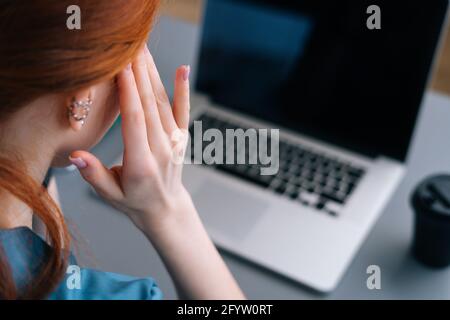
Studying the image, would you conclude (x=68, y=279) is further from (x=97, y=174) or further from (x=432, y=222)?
(x=432, y=222)

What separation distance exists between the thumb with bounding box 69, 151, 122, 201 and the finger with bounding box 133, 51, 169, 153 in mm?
54

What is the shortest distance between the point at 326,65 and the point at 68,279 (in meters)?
0.56

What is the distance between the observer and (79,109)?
58 cm

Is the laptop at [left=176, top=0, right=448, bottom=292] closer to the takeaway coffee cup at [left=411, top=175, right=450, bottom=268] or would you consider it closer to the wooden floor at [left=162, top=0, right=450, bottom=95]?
the takeaway coffee cup at [left=411, top=175, right=450, bottom=268]

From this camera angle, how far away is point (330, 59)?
1.01 metres

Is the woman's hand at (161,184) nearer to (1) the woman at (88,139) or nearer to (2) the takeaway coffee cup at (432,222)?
(1) the woman at (88,139)

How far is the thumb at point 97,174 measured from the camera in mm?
618

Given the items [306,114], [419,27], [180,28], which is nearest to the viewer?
[419,27]

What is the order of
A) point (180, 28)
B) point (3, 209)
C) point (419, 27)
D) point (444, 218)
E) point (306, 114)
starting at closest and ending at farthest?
point (3, 209)
point (444, 218)
point (419, 27)
point (306, 114)
point (180, 28)

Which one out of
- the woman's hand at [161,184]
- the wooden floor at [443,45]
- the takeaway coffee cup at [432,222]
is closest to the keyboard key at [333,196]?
the takeaway coffee cup at [432,222]

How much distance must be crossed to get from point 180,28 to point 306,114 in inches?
16.8

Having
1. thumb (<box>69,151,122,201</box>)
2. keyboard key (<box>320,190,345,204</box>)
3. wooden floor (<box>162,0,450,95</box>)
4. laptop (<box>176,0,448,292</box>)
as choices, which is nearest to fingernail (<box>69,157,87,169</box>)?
thumb (<box>69,151,122,201</box>)

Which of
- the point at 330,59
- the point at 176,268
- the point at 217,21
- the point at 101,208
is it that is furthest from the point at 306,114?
the point at 176,268

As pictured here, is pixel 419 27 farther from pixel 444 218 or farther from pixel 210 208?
pixel 210 208
